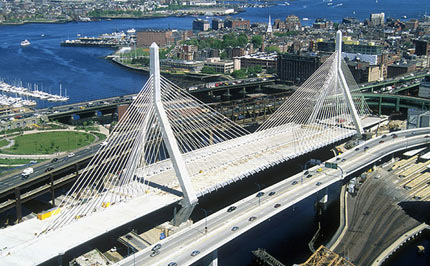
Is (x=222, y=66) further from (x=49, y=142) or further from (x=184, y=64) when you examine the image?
(x=49, y=142)

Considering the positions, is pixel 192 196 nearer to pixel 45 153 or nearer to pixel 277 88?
pixel 45 153

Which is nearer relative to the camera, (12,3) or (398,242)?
(398,242)

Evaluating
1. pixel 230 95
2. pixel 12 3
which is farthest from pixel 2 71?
pixel 12 3

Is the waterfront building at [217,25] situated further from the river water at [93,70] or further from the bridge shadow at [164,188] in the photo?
the bridge shadow at [164,188]

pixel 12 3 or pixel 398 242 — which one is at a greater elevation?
pixel 12 3

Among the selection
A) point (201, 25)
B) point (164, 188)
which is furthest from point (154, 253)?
point (201, 25)

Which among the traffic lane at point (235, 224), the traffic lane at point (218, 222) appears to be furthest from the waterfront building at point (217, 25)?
the traffic lane at point (218, 222)

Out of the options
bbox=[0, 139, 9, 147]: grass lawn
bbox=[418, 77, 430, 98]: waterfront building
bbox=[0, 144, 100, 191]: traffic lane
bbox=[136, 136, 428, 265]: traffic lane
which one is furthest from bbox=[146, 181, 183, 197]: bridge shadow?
bbox=[418, 77, 430, 98]: waterfront building
